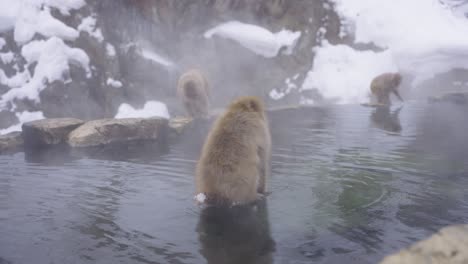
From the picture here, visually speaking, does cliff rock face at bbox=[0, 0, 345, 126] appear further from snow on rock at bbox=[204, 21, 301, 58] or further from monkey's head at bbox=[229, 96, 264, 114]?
monkey's head at bbox=[229, 96, 264, 114]

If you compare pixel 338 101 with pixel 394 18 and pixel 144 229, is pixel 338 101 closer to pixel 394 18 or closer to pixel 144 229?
pixel 394 18

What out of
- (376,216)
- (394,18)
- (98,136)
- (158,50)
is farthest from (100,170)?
(394,18)

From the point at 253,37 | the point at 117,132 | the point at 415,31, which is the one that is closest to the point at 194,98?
the point at 117,132

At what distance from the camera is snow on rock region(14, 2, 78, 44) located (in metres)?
9.84

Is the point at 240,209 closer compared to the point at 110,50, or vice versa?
the point at 240,209

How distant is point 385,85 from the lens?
11617 millimetres

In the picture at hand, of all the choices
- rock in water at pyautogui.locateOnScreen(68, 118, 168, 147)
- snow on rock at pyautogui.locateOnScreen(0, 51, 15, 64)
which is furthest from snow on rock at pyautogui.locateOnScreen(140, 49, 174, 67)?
rock in water at pyautogui.locateOnScreen(68, 118, 168, 147)

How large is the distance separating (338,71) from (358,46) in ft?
4.39

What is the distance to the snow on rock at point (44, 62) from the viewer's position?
928 centimetres

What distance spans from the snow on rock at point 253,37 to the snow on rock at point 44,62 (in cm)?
412

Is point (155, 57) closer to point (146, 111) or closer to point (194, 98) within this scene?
point (146, 111)

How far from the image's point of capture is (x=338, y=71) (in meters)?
13.6

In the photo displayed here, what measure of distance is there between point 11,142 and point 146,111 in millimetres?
3240

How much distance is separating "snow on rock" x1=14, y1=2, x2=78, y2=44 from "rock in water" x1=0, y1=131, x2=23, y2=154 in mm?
3257
